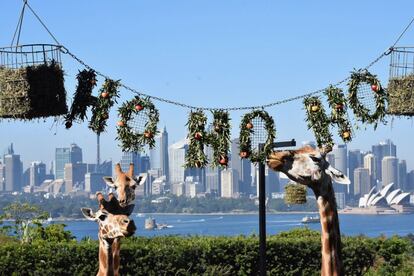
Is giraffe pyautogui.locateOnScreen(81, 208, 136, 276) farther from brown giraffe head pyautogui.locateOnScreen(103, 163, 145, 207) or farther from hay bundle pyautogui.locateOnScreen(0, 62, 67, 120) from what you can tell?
hay bundle pyautogui.locateOnScreen(0, 62, 67, 120)

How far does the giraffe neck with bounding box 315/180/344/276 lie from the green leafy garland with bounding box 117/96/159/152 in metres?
3.27

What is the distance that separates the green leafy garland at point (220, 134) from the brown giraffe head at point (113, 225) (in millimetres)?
3023

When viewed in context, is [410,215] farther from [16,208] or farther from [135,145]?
[135,145]

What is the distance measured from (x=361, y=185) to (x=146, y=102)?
175 metres

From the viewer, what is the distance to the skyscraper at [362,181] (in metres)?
179

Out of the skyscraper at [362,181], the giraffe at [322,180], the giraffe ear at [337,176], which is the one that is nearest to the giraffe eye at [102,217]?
the giraffe at [322,180]

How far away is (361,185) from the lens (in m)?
186

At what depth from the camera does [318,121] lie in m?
13.2

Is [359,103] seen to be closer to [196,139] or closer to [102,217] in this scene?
[196,139]

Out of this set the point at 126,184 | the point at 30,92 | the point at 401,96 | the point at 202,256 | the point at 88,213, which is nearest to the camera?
the point at 88,213

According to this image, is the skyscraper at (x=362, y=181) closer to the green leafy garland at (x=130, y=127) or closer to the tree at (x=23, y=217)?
the tree at (x=23, y=217)

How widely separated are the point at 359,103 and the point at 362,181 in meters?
169

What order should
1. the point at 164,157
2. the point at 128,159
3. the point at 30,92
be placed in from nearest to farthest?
the point at 30,92, the point at 128,159, the point at 164,157

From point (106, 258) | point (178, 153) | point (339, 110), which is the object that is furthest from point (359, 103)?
point (178, 153)
